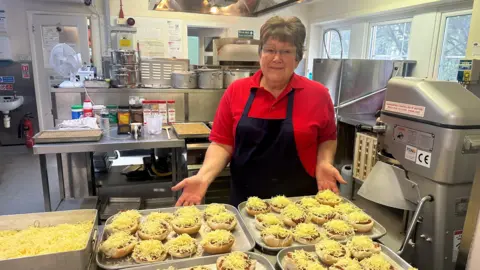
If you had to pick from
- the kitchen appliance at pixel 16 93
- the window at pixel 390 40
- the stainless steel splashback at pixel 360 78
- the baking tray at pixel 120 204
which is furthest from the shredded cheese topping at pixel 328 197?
the kitchen appliance at pixel 16 93

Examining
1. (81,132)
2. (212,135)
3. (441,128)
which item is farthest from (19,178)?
(441,128)

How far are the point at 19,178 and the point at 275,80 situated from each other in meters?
4.10

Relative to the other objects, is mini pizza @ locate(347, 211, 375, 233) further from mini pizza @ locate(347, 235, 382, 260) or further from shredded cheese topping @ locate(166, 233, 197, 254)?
shredded cheese topping @ locate(166, 233, 197, 254)

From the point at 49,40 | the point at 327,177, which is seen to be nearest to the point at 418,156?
the point at 327,177

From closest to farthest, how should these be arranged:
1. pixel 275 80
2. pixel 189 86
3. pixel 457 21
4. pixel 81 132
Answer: pixel 275 80 < pixel 81 132 < pixel 189 86 < pixel 457 21

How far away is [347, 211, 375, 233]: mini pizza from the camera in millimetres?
1165

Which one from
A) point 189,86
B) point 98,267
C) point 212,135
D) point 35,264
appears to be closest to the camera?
point 35,264

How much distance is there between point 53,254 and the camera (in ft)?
2.60

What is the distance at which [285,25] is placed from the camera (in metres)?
1.47

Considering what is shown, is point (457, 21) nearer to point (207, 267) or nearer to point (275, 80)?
point (275, 80)

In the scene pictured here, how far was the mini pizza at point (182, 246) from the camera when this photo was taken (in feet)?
3.25

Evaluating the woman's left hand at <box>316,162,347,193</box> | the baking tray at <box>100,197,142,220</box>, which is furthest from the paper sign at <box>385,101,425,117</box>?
the baking tray at <box>100,197,142,220</box>

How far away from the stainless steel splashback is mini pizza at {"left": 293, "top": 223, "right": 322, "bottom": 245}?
115 inches

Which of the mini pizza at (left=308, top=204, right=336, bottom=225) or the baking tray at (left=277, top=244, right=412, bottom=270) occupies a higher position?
the mini pizza at (left=308, top=204, right=336, bottom=225)
